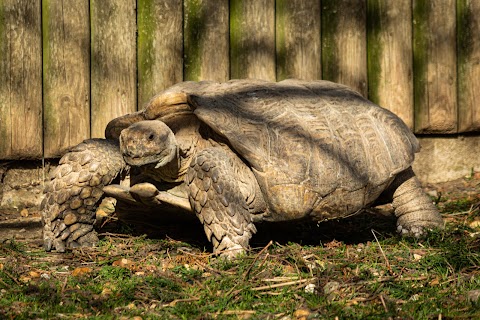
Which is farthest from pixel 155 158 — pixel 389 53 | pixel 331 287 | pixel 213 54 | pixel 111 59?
pixel 389 53

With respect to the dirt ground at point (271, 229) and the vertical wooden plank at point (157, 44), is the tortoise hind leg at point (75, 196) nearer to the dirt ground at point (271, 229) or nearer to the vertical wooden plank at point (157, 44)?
the dirt ground at point (271, 229)

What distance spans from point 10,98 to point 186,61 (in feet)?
4.04

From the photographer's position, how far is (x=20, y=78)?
17.6 feet

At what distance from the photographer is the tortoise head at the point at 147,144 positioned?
14.3ft

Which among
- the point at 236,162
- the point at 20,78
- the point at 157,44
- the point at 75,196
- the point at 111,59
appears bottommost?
the point at 75,196

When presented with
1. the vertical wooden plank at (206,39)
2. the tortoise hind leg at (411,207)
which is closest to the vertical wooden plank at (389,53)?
the tortoise hind leg at (411,207)

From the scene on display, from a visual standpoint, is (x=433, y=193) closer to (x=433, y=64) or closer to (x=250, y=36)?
(x=433, y=64)

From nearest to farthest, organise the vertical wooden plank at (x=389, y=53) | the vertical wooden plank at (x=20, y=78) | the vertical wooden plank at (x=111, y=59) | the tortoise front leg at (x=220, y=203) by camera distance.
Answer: the tortoise front leg at (x=220, y=203), the vertical wooden plank at (x=20, y=78), the vertical wooden plank at (x=111, y=59), the vertical wooden plank at (x=389, y=53)

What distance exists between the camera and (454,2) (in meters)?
6.19

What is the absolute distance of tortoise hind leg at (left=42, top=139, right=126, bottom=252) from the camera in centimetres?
463

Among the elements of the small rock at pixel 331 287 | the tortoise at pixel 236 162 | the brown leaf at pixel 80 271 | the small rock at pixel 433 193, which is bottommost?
the brown leaf at pixel 80 271

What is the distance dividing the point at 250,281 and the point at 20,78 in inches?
96.6

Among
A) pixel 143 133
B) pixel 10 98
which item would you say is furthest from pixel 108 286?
pixel 10 98

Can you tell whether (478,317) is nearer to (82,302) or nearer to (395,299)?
(395,299)
